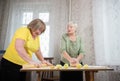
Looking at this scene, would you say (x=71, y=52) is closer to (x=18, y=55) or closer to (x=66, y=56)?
(x=66, y=56)

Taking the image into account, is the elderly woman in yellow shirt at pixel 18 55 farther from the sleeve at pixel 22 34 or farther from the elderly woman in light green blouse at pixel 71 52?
the elderly woman in light green blouse at pixel 71 52

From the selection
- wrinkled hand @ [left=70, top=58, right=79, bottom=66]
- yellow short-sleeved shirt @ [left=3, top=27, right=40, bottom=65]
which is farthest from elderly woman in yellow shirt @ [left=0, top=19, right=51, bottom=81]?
wrinkled hand @ [left=70, top=58, right=79, bottom=66]

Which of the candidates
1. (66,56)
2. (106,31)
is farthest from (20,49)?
(106,31)

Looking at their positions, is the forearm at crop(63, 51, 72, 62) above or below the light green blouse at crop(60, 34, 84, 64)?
below

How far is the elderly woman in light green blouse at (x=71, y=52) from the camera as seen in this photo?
72.3 inches

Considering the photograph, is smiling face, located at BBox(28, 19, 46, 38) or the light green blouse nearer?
smiling face, located at BBox(28, 19, 46, 38)

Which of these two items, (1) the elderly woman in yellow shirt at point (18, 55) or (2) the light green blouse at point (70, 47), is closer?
(1) the elderly woman in yellow shirt at point (18, 55)

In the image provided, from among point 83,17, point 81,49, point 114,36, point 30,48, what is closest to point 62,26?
point 83,17

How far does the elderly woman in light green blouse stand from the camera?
6.03 feet

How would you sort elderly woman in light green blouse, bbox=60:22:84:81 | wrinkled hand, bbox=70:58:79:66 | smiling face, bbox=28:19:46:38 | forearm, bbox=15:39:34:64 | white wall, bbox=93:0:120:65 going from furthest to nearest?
white wall, bbox=93:0:120:65 < elderly woman in light green blouse, bbox=60:22:84:81 < wrinkled hand, bbox=70:58:79:66 < smiling face, bbox=28:19:46:38 < forearm, bbox=15:39:34:64

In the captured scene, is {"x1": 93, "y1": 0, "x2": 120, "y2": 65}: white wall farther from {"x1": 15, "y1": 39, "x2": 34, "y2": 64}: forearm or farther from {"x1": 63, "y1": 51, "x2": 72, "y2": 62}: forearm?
{"x1": 15, "y1": 39, "x2": 34, "y2": 64}: forearm

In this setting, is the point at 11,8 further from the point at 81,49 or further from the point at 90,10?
the point at 81,49

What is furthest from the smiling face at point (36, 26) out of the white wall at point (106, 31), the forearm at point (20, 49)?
the white wall at point (106, 31)

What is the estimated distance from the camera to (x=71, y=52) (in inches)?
75.2
